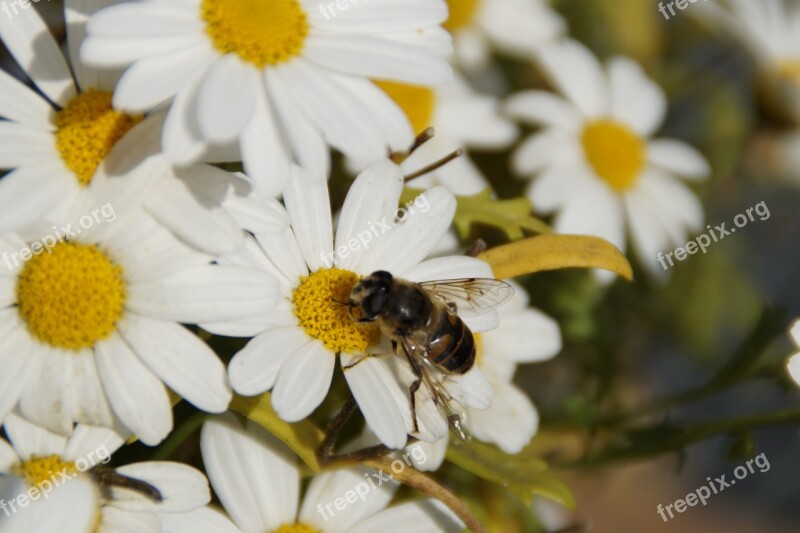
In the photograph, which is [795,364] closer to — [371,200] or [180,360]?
[371,200]

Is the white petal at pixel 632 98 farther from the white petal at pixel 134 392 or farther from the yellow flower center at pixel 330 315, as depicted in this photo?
the white petal at pixel 134 392

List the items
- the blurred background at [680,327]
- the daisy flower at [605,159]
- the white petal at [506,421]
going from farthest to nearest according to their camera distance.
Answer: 1. the daisy flower at [605,159]
2. the blurred background at [680,327]
3. the white petal at [506,421]

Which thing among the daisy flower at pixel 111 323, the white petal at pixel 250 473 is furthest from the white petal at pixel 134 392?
the white petal at pixel 250 473

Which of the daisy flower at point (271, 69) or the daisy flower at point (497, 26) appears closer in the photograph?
the daisy flower at point (271, 69)

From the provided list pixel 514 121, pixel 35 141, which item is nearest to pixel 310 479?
pixel 35 141

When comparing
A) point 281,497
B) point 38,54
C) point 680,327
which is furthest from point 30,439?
point 680,327

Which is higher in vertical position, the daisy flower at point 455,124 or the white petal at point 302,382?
the white petal at point 302,382
